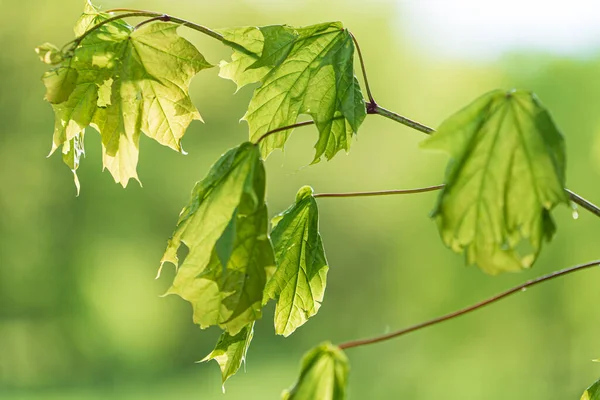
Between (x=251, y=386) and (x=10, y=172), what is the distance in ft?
19.1

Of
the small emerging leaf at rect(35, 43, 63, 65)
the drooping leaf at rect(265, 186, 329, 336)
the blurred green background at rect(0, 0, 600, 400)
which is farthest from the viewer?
the blurred green background at rect(0, 0, 600, 400)

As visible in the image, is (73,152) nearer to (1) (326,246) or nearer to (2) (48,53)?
(2) (48,53)

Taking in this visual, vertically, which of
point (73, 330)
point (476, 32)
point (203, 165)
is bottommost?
point (73, 330)

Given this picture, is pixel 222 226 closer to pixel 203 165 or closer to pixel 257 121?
pixel 257 121

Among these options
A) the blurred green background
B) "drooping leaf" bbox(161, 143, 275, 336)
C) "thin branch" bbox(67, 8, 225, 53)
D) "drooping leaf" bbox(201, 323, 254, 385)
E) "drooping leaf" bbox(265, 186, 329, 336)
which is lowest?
the blurred green background

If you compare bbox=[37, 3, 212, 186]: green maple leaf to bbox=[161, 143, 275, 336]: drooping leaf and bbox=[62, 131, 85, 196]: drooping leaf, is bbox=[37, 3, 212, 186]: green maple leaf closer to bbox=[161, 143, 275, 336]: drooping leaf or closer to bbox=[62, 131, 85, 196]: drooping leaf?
bbox=[62, 131, 85, 196]: drooping leaf

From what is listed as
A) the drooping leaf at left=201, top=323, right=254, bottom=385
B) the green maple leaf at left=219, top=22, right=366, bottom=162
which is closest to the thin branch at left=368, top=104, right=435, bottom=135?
the green maple leaf at left=219, top=22, right=366, bottom=162

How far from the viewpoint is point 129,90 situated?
29.4 inches

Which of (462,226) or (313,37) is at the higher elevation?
(313,37)

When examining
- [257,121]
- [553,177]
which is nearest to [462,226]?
[553,177]

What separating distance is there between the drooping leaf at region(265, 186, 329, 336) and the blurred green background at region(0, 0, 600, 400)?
9.56 metres

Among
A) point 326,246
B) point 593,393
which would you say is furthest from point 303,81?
point 326,246

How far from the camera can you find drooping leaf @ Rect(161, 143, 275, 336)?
0.58 meters

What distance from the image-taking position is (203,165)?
446 inches
